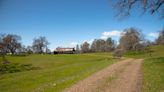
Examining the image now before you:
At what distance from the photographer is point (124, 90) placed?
1330 centimetres

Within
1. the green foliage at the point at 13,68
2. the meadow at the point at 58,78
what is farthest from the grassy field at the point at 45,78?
the green foliage at the point at 13,68

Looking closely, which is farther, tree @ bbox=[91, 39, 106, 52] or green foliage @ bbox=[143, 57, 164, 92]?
tree @ bbox=[91, 39, 106, 52]

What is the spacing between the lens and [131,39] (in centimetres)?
11388

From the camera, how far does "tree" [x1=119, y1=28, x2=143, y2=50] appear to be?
112812 millimetres

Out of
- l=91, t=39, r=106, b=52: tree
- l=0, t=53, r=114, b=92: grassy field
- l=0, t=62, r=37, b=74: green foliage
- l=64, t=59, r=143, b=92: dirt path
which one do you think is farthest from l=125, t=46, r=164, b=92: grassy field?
l=91, t=39, r=106, b=52: tree

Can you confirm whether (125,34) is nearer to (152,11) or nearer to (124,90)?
(152,11)

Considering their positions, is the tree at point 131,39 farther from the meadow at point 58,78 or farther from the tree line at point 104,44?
the meadow at point 58,78

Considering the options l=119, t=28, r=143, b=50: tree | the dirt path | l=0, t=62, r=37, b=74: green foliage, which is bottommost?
l=0, t=62, r=37, b=74: green foliage

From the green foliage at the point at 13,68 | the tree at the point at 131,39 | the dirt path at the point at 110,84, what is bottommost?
the green foliage at the point at 13,68

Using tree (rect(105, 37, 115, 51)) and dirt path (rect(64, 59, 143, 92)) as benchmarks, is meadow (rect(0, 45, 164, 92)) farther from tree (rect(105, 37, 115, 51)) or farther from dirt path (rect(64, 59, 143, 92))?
tree (rect(105, 37, 115, 51))

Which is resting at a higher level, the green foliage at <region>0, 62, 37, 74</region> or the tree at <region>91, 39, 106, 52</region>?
the tree at <region>91, 39, 106, 52</region>

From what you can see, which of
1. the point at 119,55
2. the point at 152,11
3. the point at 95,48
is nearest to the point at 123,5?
the point at 152,11

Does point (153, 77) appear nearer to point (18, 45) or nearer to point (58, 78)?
point (58, 78)

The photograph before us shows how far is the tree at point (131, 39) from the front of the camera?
113 m
